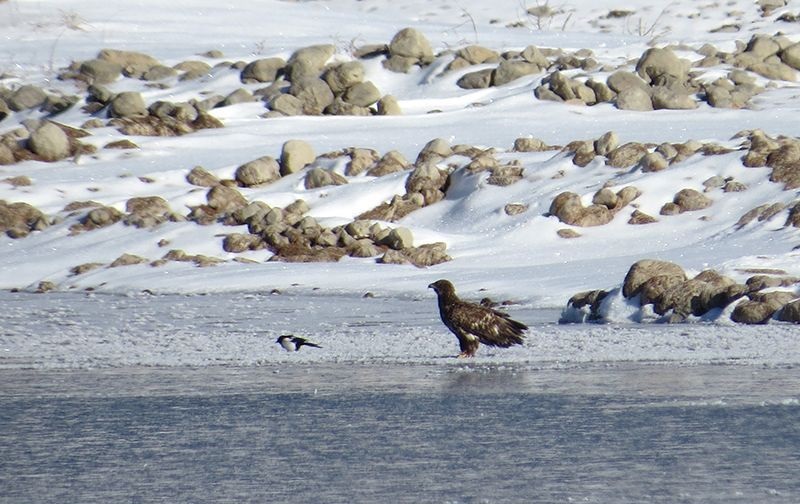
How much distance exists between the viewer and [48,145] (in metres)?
21.0

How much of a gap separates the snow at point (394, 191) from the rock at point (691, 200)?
13cm

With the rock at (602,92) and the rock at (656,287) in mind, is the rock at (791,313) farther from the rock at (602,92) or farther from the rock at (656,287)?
the rock at (602,92)

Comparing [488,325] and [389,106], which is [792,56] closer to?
[389,106]

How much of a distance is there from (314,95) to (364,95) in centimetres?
83

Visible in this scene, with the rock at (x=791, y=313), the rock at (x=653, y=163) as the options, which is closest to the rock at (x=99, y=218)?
the rock at (x=653, y=163)

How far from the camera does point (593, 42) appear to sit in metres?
28.3

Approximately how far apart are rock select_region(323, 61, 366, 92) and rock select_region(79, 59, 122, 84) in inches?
159

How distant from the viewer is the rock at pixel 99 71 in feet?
84.1

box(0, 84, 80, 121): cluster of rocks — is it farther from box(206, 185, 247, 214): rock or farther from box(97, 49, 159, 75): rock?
box(206, 185, 247, 214): rock

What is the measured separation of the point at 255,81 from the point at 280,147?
4.14 meters

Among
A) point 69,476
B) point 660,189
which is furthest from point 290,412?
point 660,189

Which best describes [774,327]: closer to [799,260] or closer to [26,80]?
[799,260]

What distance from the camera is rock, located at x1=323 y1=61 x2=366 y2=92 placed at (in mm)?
23938

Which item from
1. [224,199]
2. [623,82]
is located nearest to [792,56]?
[623,82]
